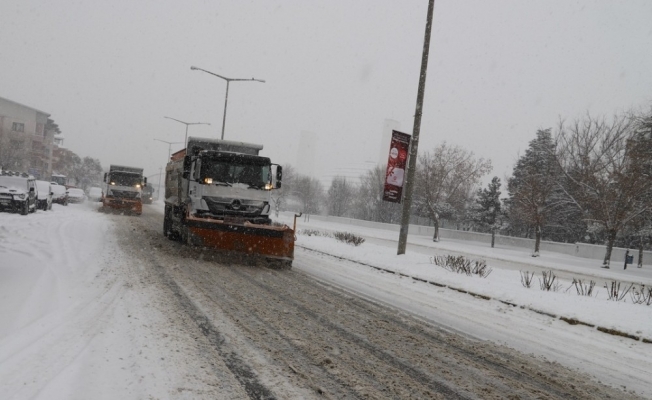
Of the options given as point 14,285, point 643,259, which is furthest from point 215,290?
point 643,259

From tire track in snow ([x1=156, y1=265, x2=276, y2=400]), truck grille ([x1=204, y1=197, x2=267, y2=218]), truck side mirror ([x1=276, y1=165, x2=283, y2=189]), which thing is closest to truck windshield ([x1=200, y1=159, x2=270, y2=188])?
truck side mirror ([x1=276, y1=165, x2=283, y2=189])

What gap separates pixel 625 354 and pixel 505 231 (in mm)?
52565

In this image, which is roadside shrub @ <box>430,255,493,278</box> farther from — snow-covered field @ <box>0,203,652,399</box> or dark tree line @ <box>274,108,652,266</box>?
dark tree line @ <box>274,108,652,266</box>

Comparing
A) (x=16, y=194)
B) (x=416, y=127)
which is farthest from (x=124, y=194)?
(x=416, y=127)

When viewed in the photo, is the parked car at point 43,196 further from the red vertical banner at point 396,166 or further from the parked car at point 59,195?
the red vertical banner at point 396,166

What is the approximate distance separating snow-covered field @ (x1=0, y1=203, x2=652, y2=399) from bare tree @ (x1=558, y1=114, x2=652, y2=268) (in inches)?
872

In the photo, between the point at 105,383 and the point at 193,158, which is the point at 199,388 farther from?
the point at 193,158

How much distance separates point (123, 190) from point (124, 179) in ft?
2.64

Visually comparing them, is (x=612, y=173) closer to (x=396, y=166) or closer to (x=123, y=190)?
(x=396, y=166)

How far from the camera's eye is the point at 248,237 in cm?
1191

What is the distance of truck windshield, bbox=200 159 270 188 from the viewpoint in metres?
12.6

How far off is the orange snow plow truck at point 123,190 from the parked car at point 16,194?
595cm

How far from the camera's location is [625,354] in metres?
6.48

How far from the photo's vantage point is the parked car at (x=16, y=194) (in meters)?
21.8
